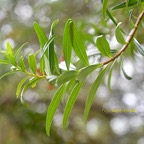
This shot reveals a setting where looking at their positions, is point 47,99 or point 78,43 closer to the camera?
point 78,43

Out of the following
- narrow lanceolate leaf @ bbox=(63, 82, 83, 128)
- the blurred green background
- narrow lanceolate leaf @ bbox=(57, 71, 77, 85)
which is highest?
narrow lanceolate leaf @ bbox=(57, 71, 77, 85)

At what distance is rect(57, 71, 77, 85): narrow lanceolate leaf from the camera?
416 millimetres

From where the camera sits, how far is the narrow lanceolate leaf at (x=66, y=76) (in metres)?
0.42

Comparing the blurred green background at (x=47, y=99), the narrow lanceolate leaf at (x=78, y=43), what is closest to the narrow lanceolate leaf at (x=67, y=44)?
the narrow lanceolate leaf at (x=78, y=43)

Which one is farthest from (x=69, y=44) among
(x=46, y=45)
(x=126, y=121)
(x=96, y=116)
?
(x=96, y=116)

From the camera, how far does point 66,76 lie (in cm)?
42

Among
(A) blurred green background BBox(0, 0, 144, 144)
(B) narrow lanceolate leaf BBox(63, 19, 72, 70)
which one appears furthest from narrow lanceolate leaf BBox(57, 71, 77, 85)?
(A) blurred green background BBox(0, 0, 144, 144)

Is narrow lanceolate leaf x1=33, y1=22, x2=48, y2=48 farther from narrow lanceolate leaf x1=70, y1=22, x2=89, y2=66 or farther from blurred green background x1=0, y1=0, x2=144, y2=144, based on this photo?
blurred green background x1=0, y1=0, x2=144, y2=144

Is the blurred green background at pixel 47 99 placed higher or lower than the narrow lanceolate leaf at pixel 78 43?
lower

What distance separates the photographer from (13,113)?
1438 mm

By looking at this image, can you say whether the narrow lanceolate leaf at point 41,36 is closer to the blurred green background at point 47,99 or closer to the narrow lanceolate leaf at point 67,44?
the narrow lanceolate leaf at point 67,44

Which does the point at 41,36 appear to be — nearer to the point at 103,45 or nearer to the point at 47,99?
the point at 103,45

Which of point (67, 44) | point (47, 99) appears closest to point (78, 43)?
point (67, 44)

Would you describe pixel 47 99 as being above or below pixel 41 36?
below
